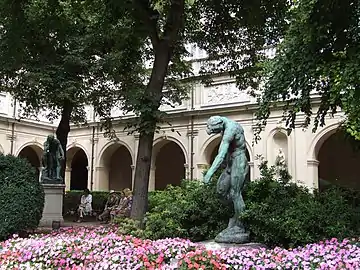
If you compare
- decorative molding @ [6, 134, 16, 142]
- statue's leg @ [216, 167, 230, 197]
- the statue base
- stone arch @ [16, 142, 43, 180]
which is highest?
decorative molding @ [6, 134, 16, 142]

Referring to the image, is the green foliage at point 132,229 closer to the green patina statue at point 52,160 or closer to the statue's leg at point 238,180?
the statue's leg at point 238,180

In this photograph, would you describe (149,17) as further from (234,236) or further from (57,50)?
(234,236)

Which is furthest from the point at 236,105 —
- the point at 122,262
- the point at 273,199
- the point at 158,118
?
the point at 122,262

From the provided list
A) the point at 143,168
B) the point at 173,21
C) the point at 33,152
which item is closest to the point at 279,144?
the point at 173,21

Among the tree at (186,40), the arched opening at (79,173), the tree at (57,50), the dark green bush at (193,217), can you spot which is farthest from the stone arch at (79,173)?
the dark green bush at (193,217)

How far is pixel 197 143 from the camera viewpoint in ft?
68.9

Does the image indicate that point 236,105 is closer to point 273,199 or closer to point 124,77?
point 124,77

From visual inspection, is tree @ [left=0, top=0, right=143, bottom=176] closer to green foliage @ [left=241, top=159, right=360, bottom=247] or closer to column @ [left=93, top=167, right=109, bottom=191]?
green foliage @ [left=241, top=159, right=360, bottom=247]

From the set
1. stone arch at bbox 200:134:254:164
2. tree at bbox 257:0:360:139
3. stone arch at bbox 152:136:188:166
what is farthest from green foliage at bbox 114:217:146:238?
stone arch at bbox 152:136:188:166

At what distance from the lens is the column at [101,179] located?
2438 centimetres

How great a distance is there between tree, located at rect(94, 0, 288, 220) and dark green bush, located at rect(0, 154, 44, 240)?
7.01ft

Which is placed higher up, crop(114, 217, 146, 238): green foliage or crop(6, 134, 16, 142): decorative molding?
crop(6, 134, 16, 142): decorative molding

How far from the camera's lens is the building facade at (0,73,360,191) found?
60.5ft

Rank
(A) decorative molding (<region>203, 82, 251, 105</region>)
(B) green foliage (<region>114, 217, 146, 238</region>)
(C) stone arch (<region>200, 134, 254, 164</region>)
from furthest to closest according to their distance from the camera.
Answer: (C) stone arch (<region>200, 134, 254, 164</region>)
(A) decorative molding (<region>203, 82, 251, 105</region>)
(B) green foliage (<region>114, 217, 146, 238</region>)
